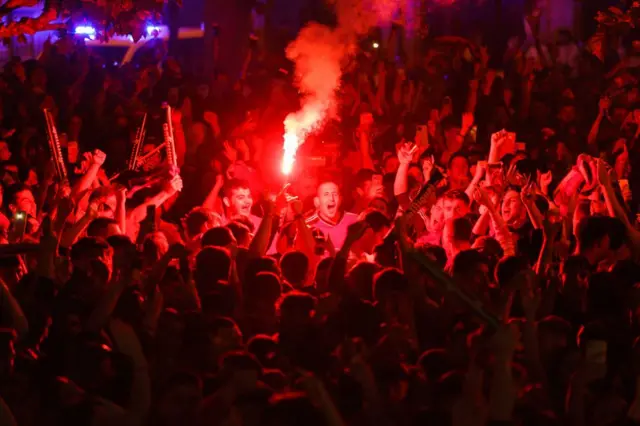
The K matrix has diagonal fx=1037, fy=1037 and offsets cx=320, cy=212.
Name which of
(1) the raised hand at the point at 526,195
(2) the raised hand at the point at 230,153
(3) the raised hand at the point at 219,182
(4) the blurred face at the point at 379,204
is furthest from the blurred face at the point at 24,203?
(1) the raised hand at the point at 526,195

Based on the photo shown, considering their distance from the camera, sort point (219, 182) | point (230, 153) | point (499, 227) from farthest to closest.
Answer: point (230, 153) → point (219, 182) → point (499, 227)

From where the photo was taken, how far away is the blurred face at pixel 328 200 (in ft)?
26.2

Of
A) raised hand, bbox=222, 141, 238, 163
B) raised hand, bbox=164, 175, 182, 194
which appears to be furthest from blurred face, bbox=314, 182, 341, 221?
raised hand, bbox=222, 141, 238, 163

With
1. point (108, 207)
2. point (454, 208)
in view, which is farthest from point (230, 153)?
point (454, 208)

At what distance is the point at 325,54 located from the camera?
13.2m

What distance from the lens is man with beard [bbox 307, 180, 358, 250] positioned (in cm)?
800

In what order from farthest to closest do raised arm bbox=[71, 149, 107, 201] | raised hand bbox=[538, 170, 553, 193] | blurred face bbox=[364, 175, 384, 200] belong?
blurred face bbox=[364, 175, 384, 200] < raised hand bbox=[538, 170, 553, 193] < raised arm bbox=[71, 149, 107, 201]

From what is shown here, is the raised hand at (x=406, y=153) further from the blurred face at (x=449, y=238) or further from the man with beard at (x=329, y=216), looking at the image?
the blurred face at (x=449, y=238)

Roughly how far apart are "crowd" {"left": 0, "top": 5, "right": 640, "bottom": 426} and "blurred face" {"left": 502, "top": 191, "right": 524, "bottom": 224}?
11 mm

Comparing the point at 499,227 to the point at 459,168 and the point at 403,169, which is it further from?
the point at 459,168

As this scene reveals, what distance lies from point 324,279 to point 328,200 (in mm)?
2196

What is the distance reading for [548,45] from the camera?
1359 centimetres

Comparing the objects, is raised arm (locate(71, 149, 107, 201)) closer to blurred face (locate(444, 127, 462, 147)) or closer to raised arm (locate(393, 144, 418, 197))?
raised arm (locate(393, 144, 418, 197))

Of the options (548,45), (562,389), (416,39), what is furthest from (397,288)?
(416,39)
